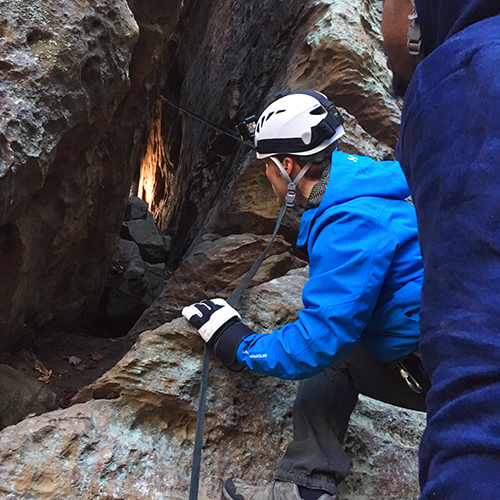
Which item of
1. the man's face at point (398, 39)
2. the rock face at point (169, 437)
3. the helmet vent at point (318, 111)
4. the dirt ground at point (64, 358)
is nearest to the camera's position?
the man's face at point (398, 39)

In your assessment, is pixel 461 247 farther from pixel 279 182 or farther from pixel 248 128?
pixel 248 128

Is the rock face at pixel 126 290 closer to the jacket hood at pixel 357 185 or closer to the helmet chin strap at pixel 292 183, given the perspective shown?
the helmet chin strap at pixel 292 183

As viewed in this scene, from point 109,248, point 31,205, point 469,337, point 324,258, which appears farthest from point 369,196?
point 109,248

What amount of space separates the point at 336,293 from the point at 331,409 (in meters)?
0.83

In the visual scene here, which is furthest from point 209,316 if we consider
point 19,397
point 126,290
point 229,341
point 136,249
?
point 136,249

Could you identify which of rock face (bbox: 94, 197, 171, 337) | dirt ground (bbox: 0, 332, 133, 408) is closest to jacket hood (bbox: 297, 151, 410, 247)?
dirt ground (bbox: 0, 332, 133, 408)

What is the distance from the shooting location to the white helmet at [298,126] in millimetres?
2480

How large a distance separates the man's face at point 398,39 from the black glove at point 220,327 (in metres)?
1.41

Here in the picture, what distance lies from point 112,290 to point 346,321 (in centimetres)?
714

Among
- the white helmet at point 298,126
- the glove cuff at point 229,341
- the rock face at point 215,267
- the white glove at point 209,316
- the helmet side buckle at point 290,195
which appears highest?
the white helmet at point 298,126

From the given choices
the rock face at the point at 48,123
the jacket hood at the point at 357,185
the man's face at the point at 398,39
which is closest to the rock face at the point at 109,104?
the rock face at the point at 48,123

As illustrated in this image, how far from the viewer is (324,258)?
1885 millimetres

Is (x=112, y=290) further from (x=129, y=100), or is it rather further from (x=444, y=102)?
(x=444, y=102)

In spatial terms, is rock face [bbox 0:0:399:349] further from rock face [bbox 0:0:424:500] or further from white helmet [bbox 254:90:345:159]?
white helmet [bbox 254:90:345:159]
